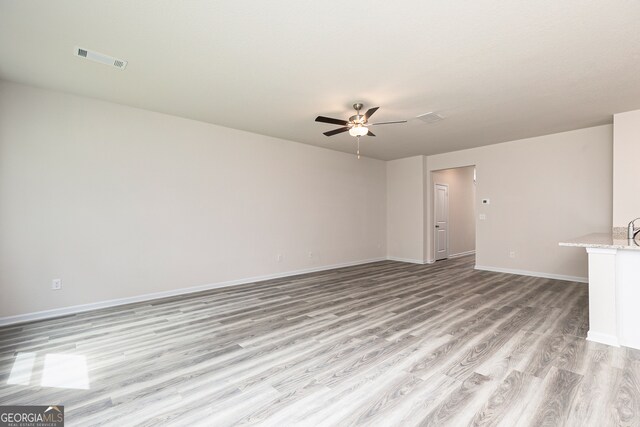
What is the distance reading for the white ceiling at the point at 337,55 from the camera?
2.25 meters

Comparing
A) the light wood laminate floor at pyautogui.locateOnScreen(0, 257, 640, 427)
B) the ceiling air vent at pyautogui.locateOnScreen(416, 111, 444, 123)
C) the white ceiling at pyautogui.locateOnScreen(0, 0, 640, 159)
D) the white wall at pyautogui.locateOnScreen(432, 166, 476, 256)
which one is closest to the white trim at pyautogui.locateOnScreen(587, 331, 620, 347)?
the light wood laminate floor at pyautogui.locateOnScreen(0, 257, 640, 427)

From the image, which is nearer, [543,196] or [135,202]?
[135,202]

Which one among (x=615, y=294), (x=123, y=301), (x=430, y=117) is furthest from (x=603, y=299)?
(x=123, y=301)

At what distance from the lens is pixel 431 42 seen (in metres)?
2.61

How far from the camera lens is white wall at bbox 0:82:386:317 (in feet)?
11.5

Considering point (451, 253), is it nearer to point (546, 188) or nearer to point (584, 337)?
point (546, 188)

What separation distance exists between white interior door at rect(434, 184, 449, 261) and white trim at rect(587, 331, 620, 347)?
16.3 ft

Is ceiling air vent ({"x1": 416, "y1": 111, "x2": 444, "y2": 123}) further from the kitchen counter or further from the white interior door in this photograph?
the white interior door

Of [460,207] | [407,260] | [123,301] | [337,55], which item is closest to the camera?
[337,55]

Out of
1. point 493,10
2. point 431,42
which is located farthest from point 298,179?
point 493,10

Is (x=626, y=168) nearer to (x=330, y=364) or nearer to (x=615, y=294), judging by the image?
(x=615, y=294)

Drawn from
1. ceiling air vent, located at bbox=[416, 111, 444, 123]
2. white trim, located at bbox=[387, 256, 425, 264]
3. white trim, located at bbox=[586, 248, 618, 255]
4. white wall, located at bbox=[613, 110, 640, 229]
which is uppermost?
ceiling air vent, located at bbox=[416, 111, 444, 123]

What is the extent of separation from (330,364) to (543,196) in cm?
566

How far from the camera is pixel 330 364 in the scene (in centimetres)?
247
